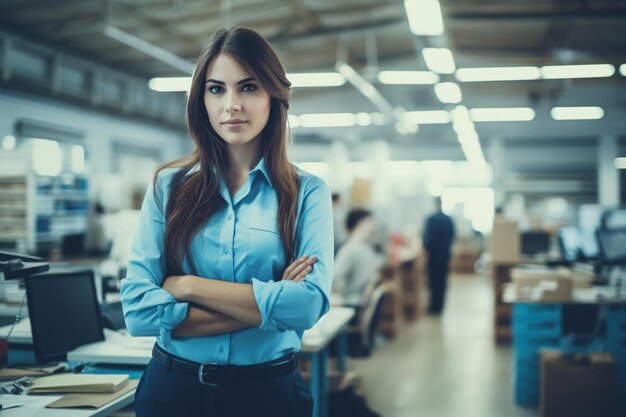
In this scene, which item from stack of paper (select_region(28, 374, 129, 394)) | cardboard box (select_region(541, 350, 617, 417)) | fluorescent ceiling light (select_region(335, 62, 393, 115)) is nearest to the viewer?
stack of paper (select_region(28, 374, 129, 394))

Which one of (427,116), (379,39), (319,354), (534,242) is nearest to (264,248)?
(319,354)

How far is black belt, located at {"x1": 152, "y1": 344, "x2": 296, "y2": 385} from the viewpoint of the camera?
4.27ft

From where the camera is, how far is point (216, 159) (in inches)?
56.7

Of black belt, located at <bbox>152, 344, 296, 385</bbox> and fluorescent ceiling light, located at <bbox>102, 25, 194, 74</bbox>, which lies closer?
black belt, located at <bbox>152, 344, 296, 385</bbox>

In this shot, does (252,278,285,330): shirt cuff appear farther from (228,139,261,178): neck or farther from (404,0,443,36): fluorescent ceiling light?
(404,0,443,36): fluorescent ceiling light

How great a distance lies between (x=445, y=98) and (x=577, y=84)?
13.9 ft

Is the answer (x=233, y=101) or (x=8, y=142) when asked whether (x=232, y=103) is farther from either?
(x=8, y=142)

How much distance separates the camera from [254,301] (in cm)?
132

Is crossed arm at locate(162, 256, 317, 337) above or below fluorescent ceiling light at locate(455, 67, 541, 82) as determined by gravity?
below

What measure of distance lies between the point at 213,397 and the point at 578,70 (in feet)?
24.5

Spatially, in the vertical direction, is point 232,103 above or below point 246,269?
above

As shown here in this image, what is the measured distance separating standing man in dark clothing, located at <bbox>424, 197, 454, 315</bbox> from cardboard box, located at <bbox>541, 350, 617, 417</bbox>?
4.80 meters

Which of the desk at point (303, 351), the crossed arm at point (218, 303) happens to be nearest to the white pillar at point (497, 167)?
the desk at point (303, 351)

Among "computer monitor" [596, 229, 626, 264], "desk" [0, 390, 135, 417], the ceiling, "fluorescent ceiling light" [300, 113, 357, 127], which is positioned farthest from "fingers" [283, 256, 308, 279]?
"fluorescent ceiling light" [300, 113, 357, 127]
